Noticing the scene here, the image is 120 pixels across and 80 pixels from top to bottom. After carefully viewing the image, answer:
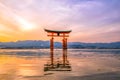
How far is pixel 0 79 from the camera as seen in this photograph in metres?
18.0

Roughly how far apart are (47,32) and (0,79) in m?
15.7

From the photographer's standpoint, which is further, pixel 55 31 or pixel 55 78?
pixel 55 31

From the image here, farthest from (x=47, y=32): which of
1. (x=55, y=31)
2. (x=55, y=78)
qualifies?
(x=55, y=78)

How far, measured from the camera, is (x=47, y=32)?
32844mm

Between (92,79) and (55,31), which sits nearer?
(92,79)

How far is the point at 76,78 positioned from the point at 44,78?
8.54ft

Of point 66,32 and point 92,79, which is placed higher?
point 66,32

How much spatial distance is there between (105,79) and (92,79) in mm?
1055

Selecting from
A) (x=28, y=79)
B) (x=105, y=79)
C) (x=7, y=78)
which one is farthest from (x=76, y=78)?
(x=7, y=78)

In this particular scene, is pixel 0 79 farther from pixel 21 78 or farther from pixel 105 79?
pixel 105 79

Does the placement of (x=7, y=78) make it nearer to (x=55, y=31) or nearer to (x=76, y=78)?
(x=76, y=78)

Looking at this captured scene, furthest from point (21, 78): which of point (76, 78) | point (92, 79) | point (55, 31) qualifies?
point (55, 31)

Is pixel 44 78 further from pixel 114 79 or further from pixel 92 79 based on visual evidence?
pixel 114 79

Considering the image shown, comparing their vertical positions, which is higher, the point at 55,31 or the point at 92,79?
the point at 55,31
